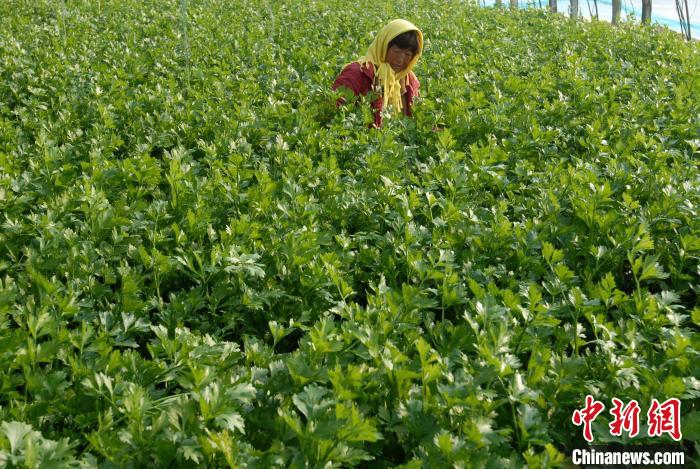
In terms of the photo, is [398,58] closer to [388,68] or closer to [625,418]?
[388,68]

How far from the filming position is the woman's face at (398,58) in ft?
18.3

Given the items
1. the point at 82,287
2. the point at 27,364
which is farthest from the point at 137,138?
the point at 27,364

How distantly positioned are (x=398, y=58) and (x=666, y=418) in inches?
168

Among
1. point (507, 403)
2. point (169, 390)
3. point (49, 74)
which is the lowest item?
point (507, 403)

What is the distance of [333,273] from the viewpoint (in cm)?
259

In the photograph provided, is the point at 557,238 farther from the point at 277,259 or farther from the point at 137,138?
the point at 137,138

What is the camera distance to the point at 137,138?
4406 mm

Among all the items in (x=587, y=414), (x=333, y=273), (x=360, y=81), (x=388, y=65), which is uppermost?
(x=388, y=65)

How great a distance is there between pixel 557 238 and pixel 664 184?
1041mm

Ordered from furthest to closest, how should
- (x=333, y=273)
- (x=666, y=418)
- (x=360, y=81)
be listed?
(x=360, y=81) < (x=333, y=273) < (x=666, y=418)

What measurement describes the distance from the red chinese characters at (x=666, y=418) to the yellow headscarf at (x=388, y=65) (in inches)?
150

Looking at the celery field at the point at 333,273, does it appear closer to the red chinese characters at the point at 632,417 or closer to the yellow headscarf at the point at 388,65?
the red chinese characters at the point at 632,417

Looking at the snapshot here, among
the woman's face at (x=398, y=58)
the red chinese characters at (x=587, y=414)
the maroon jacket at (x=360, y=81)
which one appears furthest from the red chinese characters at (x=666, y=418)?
the woman's face at (x=398, y=58)

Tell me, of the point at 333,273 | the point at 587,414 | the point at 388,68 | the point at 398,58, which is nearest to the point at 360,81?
the point at 388,68
